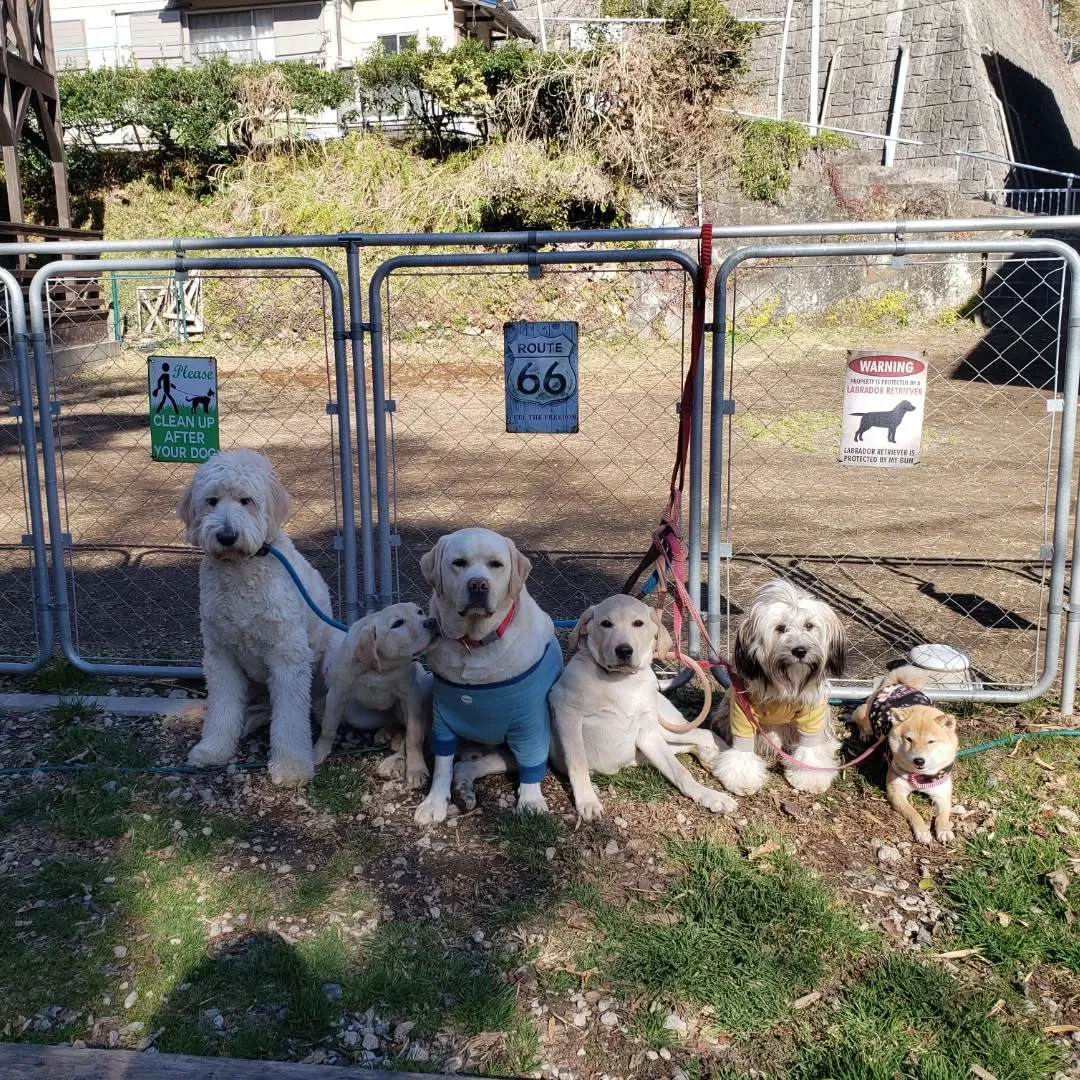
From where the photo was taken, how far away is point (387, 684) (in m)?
4.09

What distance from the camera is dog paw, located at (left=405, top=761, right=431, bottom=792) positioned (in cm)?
409

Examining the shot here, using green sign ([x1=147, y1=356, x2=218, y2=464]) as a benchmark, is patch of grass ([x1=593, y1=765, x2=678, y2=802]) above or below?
below

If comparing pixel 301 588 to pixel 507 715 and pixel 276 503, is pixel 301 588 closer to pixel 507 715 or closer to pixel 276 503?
pixel 276 503

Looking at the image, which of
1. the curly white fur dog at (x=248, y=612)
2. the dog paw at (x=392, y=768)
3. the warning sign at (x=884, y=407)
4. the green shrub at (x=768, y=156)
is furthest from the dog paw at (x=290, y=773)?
the green shrub at (x=768, y=156)

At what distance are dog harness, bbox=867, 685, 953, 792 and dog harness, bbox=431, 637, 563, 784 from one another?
51.3 inches

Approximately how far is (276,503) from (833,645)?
224 centimetres

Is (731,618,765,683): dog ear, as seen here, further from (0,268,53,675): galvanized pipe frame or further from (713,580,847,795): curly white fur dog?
(0,268,53,675): galvanized pipe frame

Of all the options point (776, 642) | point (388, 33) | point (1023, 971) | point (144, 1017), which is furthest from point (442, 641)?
point (388, 33)

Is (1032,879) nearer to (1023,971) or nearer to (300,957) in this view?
(1023,971)

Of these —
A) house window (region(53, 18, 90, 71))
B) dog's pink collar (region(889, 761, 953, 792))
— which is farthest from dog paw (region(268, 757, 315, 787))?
house window (region(53, 18, 90, 71))

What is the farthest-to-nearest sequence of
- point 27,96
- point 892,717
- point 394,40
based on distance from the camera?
point 394,40 → point 27,96 → point 892,717

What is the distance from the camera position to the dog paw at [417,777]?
161 inches

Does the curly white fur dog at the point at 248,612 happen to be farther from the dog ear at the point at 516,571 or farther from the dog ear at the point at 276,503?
the dog ear at the point at 516,571

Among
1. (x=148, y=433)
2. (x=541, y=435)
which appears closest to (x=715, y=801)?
(x=541, y=435)
